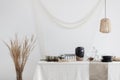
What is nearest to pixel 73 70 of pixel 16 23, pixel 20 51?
pixel 20 51

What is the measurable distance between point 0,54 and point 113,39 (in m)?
2.16

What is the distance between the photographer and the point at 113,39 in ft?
13.5

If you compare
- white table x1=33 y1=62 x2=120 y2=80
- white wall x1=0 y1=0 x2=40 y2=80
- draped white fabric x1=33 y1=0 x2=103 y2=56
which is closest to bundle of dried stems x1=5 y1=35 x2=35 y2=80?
white wall x1=0 y1=0 x2=40 y2=80

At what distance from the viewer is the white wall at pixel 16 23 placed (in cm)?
411

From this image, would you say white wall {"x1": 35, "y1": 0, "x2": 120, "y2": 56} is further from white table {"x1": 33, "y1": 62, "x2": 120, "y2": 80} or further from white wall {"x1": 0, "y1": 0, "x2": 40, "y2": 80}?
white table {"x1": 33, "y1": 62, "x2": 120, "y2": 80}

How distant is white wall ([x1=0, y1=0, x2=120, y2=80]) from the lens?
4102 millimetres

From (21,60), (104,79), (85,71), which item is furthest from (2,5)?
(104,79)

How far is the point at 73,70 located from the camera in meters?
3.26

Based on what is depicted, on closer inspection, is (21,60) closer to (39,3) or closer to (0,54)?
(0,54)

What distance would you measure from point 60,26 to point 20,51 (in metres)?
0.88

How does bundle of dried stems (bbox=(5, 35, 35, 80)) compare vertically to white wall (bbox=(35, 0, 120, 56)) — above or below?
below

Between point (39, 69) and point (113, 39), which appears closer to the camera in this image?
point (39, 69)

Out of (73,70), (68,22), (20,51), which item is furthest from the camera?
(68,22)

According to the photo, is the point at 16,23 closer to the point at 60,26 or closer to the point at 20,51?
the point at 20,51
